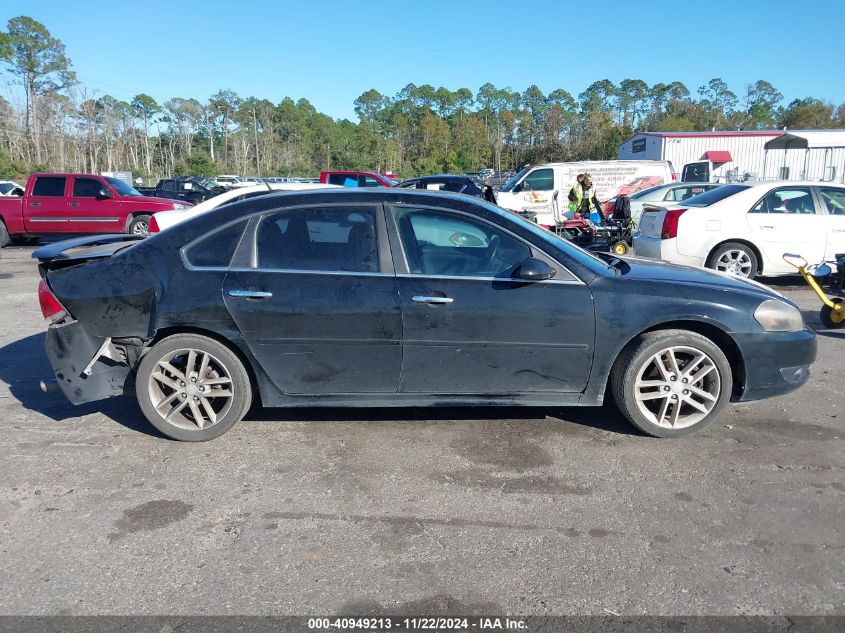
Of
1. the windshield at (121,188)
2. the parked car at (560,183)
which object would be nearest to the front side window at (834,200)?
the parked car at (560,183)

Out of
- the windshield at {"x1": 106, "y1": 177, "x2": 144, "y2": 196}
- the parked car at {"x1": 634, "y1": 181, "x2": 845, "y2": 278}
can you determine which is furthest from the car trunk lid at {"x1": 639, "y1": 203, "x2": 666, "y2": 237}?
the windshield at {"x1": 106, "y1": 177, "x2": 144, "y2": 196}

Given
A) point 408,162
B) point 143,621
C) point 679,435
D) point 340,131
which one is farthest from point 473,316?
point 340,131

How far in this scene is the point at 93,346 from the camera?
4.23 metres

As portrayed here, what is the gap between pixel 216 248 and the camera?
423 centimetres

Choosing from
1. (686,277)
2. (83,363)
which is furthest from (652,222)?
(83,363)

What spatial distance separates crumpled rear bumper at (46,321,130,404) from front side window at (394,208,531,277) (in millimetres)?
2047

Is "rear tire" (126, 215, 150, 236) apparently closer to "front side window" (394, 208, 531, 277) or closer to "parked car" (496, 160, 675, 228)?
"parked car" (496, 160, 675, 228)

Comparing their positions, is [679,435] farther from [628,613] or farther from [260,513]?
[260,513]

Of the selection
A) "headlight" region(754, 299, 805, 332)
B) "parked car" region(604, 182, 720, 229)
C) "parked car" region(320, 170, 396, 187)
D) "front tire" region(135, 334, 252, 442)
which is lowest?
"front tire" region(135, 334, 252, 442)

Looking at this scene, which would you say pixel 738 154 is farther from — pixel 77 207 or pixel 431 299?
pixel 431 299

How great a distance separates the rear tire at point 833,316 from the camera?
7016mm

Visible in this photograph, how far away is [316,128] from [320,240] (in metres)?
96.6

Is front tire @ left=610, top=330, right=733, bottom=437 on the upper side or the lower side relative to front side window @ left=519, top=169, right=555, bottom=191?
lower

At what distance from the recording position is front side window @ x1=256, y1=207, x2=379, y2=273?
165 inches
